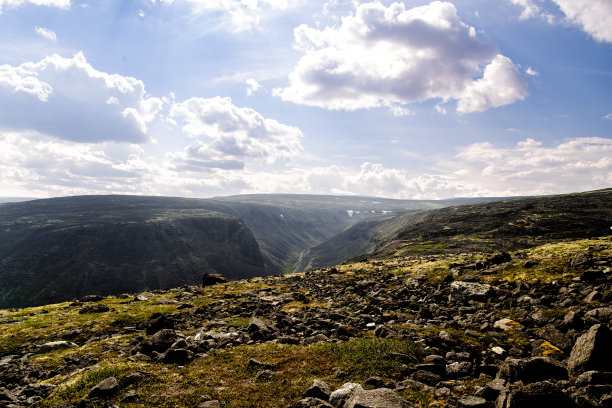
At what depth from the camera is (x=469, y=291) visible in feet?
92.9

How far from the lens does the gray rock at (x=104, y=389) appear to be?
12.9 meters

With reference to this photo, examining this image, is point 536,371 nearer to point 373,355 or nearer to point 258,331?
point 373,355

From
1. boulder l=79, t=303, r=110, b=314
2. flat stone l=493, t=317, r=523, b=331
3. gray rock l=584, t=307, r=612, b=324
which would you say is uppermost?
gray rock l=584, t=307, r=612, b=324

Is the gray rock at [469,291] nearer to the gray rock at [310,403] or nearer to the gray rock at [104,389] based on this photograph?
the gray rock at [310,403]

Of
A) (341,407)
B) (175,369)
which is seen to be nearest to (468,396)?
(341,407)

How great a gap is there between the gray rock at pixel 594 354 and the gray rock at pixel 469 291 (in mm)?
15980

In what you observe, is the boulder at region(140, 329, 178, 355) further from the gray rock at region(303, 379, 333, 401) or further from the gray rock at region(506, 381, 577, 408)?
the gray rock at region(506, 381, 577, 408)

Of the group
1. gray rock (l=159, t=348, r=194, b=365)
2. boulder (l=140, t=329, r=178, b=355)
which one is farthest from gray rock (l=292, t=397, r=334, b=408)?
boulder (l=140, t=329, r=178, b=355)

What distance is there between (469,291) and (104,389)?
29.5 metres

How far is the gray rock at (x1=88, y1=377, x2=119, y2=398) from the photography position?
1287cm

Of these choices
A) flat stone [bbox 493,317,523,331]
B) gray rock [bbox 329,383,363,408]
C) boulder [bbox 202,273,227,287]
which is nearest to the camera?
gray rock [bbox 329,383,363,408]

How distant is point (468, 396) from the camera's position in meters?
11.0

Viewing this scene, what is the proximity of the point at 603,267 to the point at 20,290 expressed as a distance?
271 meters

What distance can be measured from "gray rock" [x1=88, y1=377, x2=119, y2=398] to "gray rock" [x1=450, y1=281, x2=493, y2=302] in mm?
28369
